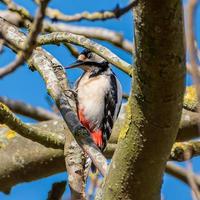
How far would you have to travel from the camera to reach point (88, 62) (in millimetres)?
6012

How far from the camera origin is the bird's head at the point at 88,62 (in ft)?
19.2

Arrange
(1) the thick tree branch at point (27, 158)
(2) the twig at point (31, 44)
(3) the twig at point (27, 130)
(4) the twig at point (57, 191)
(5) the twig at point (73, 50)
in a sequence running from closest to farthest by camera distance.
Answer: (2) the twig at point (31, 44) < (4) the twig at point (57, 191) < (3) the twig at point (27, 130) < (1) the thick tree branch at point (27, 158) < (5) the twig at point (73, 50)

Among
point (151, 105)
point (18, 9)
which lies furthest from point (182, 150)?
point (151, 105)

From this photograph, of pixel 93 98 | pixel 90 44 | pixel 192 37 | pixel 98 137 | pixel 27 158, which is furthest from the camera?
pixel 93 98

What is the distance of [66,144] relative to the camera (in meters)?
3.59

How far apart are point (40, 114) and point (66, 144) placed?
1942mm

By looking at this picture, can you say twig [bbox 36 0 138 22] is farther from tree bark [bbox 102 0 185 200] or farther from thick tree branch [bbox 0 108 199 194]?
thick tree branch [bbox 0 108 199 194]

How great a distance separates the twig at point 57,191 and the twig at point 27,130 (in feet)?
1.64

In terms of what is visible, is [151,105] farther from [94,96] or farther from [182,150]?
[94,96]

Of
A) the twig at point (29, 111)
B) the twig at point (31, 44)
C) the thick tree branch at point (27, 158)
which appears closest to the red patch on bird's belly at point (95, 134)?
the twig at point (29, 111)

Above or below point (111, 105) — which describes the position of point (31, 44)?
below

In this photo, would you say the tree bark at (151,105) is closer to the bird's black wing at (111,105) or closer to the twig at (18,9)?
the twig at (18,9)

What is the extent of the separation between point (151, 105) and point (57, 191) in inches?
43.4

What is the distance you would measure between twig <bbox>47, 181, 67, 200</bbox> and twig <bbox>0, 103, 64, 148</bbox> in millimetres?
499
